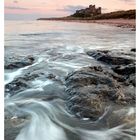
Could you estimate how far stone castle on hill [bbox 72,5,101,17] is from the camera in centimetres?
279

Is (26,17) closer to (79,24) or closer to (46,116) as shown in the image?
(79,24)

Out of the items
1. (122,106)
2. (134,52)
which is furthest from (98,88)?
(134,52)

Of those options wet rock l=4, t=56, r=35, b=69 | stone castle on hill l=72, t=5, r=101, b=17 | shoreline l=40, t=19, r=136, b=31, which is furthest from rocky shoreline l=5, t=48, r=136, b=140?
stone castle on hill l=72, t=5, r=101, b=17

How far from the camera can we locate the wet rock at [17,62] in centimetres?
268

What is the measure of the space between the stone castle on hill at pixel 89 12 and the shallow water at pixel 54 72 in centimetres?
10

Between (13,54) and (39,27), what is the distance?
0.32 m

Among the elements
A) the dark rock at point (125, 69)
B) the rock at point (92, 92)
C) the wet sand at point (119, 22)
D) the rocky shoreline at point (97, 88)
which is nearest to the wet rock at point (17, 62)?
the rocky shoreline at point (97, 88)

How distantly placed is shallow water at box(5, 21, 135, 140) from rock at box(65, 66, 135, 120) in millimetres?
48

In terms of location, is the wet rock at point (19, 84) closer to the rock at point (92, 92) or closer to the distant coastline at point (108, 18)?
the rock at point (92, 92)

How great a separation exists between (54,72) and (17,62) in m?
0.30

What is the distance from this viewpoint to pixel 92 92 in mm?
2760

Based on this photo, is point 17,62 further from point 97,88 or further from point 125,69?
point 125,69

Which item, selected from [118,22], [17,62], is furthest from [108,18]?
[17,62]

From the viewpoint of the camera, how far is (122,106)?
2725mm
